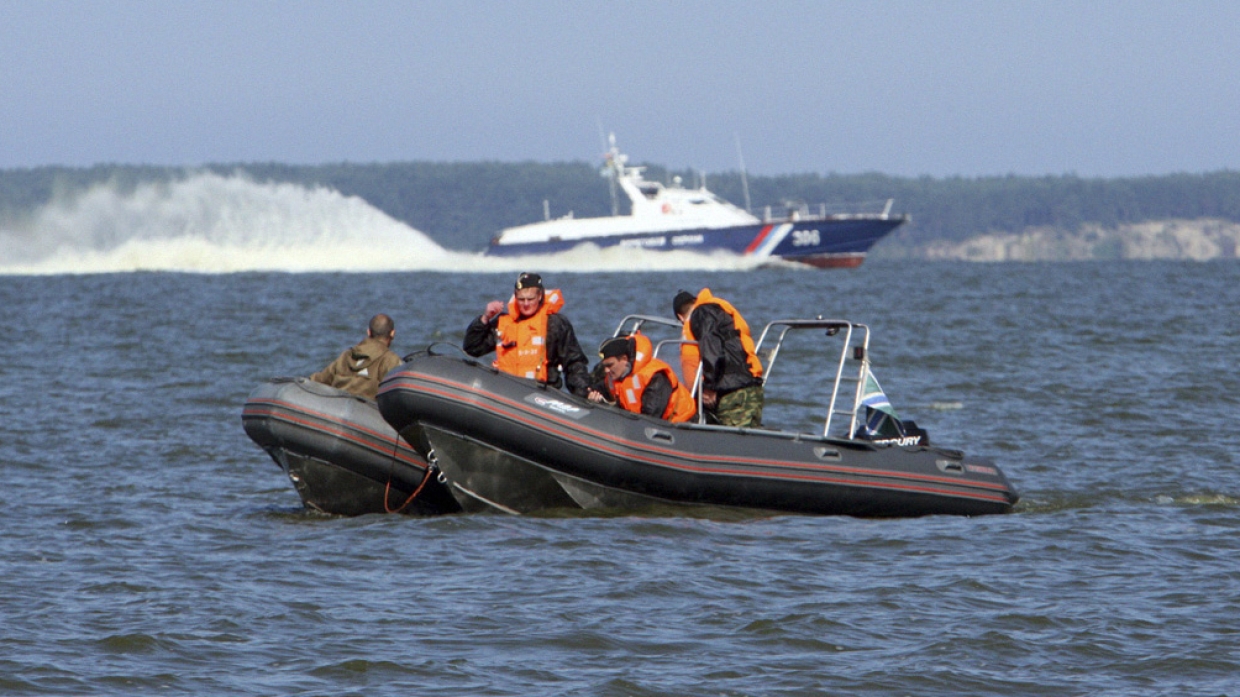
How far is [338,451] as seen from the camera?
8258mm

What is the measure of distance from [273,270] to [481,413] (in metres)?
46.6

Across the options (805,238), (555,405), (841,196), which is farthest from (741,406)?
(841,196)

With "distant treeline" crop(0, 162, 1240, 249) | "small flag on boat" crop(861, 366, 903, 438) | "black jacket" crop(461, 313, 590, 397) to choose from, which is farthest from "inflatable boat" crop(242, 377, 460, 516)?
"distant treeline" crop(0, 162, 1240, 249)

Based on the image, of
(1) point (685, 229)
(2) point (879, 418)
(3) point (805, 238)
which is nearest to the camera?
(2) point (879, 418)

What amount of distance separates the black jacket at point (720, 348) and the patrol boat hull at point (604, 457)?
0.36 meters

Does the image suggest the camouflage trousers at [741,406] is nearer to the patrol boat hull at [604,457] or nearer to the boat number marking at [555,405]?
the patrol boat hull at [604,457]

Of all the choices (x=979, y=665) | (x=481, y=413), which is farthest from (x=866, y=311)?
(x=979, y=665)

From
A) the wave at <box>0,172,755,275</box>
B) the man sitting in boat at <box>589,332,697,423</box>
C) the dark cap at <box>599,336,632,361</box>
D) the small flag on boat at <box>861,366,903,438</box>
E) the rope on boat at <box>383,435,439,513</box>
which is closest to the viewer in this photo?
the dark cap at <box>599,336,632,361</box>

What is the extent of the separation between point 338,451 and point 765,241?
38.3 m

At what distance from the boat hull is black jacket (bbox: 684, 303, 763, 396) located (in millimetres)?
37241

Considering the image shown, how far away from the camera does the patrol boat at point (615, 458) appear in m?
7.85

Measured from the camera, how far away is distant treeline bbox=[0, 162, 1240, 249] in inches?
5477

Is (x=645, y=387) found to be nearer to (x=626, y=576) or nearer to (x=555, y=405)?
(x=555, y=405)

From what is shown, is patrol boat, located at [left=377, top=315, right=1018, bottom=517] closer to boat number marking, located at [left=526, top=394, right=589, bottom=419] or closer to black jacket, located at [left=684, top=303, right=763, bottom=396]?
boat number marking, located at [left=526, top=394, right=589, bottom=419]
